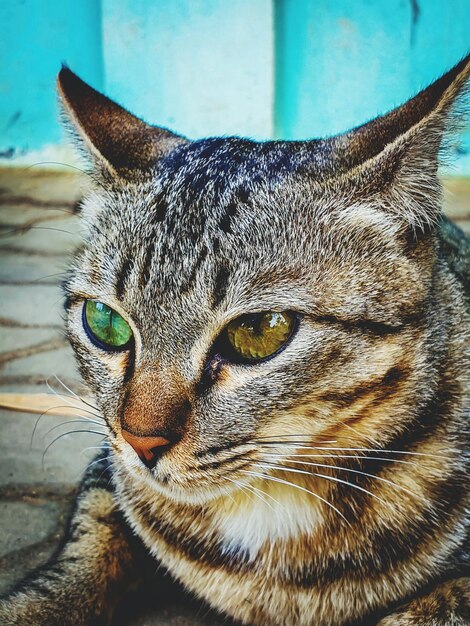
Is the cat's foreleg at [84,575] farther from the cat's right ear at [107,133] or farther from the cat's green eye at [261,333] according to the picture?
the cat's right ear at [107,133]

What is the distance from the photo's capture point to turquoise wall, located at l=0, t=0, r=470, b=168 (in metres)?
4.89

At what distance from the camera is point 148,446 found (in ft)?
5.47

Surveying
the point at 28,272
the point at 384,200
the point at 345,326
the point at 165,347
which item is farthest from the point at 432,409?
the point at 28,272

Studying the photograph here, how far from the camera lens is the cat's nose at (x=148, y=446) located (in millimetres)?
1657

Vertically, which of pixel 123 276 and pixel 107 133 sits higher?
pixel 107 133

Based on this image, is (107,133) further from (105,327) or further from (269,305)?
(269,305)

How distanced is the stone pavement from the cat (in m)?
0.12

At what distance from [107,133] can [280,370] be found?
2.75 feet

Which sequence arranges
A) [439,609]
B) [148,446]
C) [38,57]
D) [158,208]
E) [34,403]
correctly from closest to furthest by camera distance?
[148,446] < [439,609] < [158,208] < [34,403] < [38,57]

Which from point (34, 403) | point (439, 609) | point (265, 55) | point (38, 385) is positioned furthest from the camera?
point (265, 55)

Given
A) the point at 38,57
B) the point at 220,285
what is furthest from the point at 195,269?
the point at 38,57

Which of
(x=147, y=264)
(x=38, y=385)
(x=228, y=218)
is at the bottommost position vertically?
(x=38, y=385)

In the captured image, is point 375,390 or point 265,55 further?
point 265,55

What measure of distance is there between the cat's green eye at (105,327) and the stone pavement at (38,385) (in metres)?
0.29
